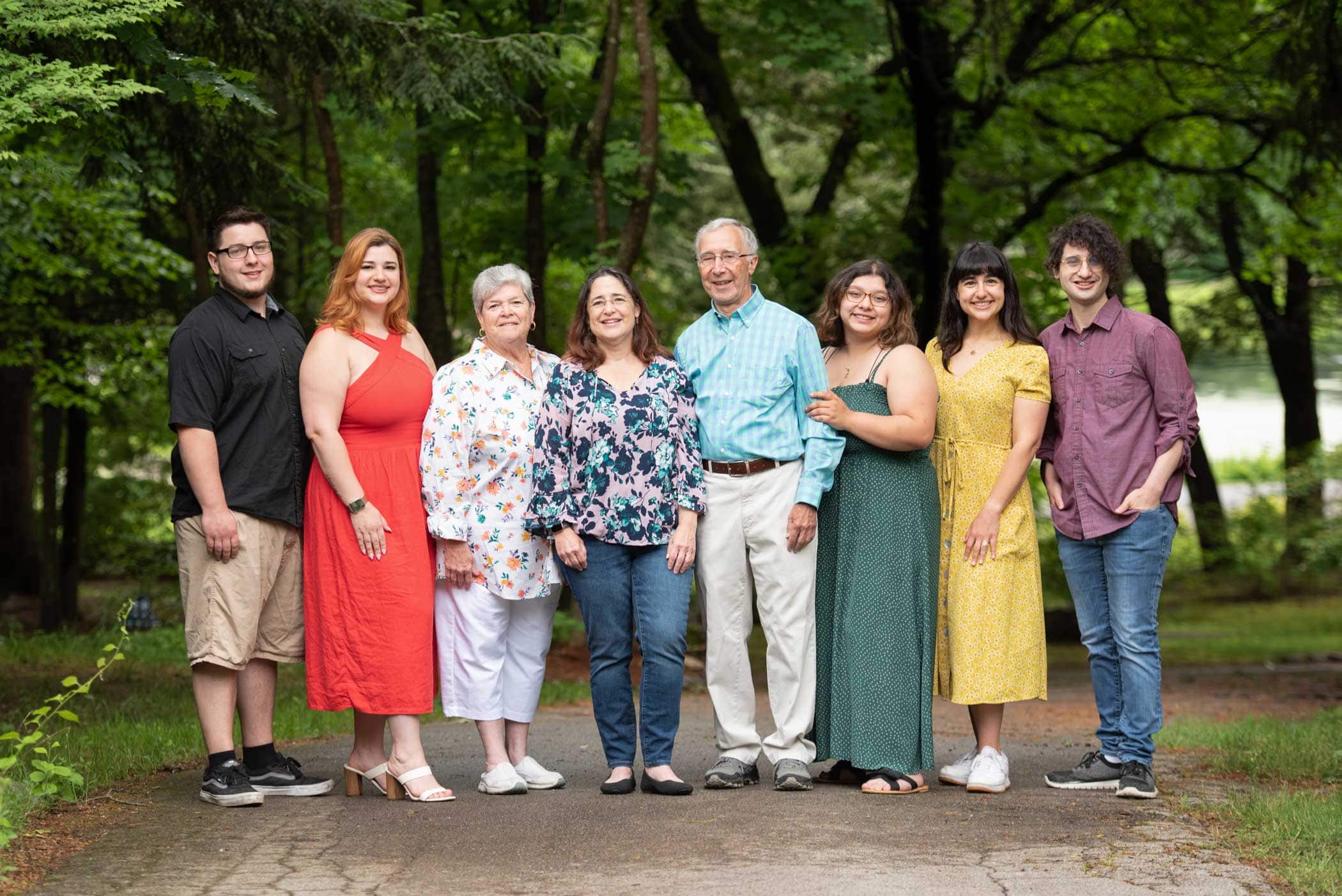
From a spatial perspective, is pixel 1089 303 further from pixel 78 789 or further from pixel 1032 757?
pixel 78 789

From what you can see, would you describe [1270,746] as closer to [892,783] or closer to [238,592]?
[892,783]

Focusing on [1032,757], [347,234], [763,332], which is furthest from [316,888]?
[347,234]

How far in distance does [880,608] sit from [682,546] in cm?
86

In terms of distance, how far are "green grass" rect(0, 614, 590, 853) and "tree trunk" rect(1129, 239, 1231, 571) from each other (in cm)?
1320

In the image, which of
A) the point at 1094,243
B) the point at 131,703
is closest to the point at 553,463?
the point at 1094,243

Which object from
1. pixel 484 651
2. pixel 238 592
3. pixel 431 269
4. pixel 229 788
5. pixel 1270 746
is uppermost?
pixel 431 269

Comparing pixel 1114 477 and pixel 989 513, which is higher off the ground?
pixel 1114 477

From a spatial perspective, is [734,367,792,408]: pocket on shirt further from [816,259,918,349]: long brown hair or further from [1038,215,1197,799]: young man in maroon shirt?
[1038,215,1197,799]: young man in maroon shirt

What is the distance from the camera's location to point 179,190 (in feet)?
29.5

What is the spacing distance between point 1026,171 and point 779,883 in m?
13.9

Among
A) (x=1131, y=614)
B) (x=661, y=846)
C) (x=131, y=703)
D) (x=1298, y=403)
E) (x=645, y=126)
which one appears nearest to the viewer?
(x=661, y=846)

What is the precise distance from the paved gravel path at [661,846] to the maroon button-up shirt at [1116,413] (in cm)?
121

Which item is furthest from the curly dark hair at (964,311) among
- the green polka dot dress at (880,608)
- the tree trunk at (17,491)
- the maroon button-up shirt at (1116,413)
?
the tree trunk at (17,491)

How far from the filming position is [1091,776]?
19.4 feet
